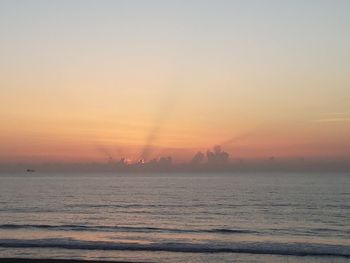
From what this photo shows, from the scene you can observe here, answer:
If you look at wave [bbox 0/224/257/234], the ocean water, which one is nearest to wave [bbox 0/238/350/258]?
the ocean water

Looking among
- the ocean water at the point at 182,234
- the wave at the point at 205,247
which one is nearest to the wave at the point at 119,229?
the ocean water at the point at 182,234

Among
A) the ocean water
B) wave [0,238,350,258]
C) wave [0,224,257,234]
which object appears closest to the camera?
the ocean water

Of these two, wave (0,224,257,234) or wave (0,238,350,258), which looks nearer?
wave (0,238,350,258)

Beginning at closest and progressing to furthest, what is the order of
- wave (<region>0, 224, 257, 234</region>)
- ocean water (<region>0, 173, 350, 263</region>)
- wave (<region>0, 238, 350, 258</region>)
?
ocean water (<region>0, 173, 350, 263</region>) → wave (<region>0, 238, 350, 258</region>) → wave (<region>0, 224, 257, 234</region>)

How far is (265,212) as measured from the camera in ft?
163

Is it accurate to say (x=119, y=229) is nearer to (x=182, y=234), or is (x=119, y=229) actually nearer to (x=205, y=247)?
(x=182, y=234)

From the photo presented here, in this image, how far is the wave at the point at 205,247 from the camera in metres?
26.1

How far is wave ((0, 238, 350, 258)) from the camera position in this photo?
26.1 metres

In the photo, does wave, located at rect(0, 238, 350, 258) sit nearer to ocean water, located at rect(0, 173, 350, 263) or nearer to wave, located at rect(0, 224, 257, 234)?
ocean water, located at rect(0, 173, 350, 263)

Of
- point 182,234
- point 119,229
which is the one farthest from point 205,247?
point 119,229

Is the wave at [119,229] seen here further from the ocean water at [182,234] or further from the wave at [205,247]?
the wave at [205,247]

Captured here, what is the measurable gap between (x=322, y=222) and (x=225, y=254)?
18.9 m

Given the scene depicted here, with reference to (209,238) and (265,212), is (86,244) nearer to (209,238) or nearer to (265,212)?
(209,238)

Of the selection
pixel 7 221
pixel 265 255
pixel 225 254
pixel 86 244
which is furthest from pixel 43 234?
pixel 265 255
